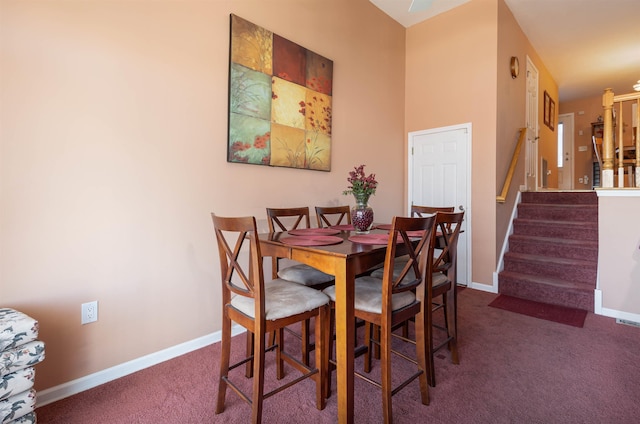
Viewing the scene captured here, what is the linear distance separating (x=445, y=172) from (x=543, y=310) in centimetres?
184

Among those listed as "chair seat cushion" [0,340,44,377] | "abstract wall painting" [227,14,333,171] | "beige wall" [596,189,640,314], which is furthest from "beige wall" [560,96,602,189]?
"chair seat cushion" [0,340,44,377]

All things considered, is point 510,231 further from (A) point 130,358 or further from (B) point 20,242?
(B) point 20,242

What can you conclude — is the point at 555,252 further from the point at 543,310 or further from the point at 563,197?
the point at 563,197

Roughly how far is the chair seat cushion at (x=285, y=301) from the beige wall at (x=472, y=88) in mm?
2819

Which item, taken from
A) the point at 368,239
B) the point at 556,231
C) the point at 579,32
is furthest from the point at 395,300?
the point at 579,32

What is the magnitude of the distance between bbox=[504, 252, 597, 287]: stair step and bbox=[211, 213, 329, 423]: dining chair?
3.05 m

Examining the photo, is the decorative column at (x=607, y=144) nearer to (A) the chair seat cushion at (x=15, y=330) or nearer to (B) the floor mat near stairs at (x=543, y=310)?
(B) the floor mat near stairs at (x=543, y=310)

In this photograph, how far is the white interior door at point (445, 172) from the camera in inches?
152

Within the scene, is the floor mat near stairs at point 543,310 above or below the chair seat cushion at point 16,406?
below

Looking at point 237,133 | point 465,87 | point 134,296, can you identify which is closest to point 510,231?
point 465,87

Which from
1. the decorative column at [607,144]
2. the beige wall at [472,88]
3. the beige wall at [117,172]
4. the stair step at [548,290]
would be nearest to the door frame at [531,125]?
the beige wall at [472,88]

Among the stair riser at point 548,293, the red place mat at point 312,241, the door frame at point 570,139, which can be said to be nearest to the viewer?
the red place mat at point 312,241

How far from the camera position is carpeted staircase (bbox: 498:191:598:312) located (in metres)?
3.25

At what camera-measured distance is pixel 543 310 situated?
121 inches
